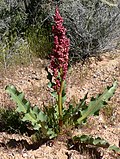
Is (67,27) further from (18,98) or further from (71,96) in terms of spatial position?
(18,98)

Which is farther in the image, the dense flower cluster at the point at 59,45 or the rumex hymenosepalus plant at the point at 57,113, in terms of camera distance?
the rumex hymenosepalus plant at the point at 57,113

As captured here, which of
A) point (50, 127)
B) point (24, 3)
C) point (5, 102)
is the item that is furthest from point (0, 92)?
point (24, 3)

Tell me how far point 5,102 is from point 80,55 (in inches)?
51.5

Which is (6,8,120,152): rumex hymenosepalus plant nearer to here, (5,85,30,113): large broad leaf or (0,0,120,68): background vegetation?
(5,85,30,113): large broad leaf

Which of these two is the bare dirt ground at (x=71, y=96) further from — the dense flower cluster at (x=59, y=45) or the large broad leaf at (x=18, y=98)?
the dense flower cluster at (x=59, y=45)

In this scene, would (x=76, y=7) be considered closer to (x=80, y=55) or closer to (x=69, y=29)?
(x=69, y=29)

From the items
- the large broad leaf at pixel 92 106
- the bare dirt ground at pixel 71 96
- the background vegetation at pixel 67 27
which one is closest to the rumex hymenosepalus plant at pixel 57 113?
the large broad leaf at pixel 92 106

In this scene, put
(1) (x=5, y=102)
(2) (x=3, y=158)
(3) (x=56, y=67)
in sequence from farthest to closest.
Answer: (1) (x=5, y=102), (2) (x=3, y=158), (3) (x=56, y=67)

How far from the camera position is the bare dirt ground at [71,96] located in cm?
384

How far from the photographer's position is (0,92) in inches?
186

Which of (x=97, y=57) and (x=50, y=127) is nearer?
(x=50, y=127)

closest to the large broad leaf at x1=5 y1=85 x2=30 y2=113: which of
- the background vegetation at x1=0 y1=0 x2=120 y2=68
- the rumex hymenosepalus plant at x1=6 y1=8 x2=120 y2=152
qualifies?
the rumex hymenosepalus plant at x1=6 y1=8 x2=120 y2=152

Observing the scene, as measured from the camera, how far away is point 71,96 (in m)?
4.63

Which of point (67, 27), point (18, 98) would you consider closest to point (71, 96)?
point (18, 98)
